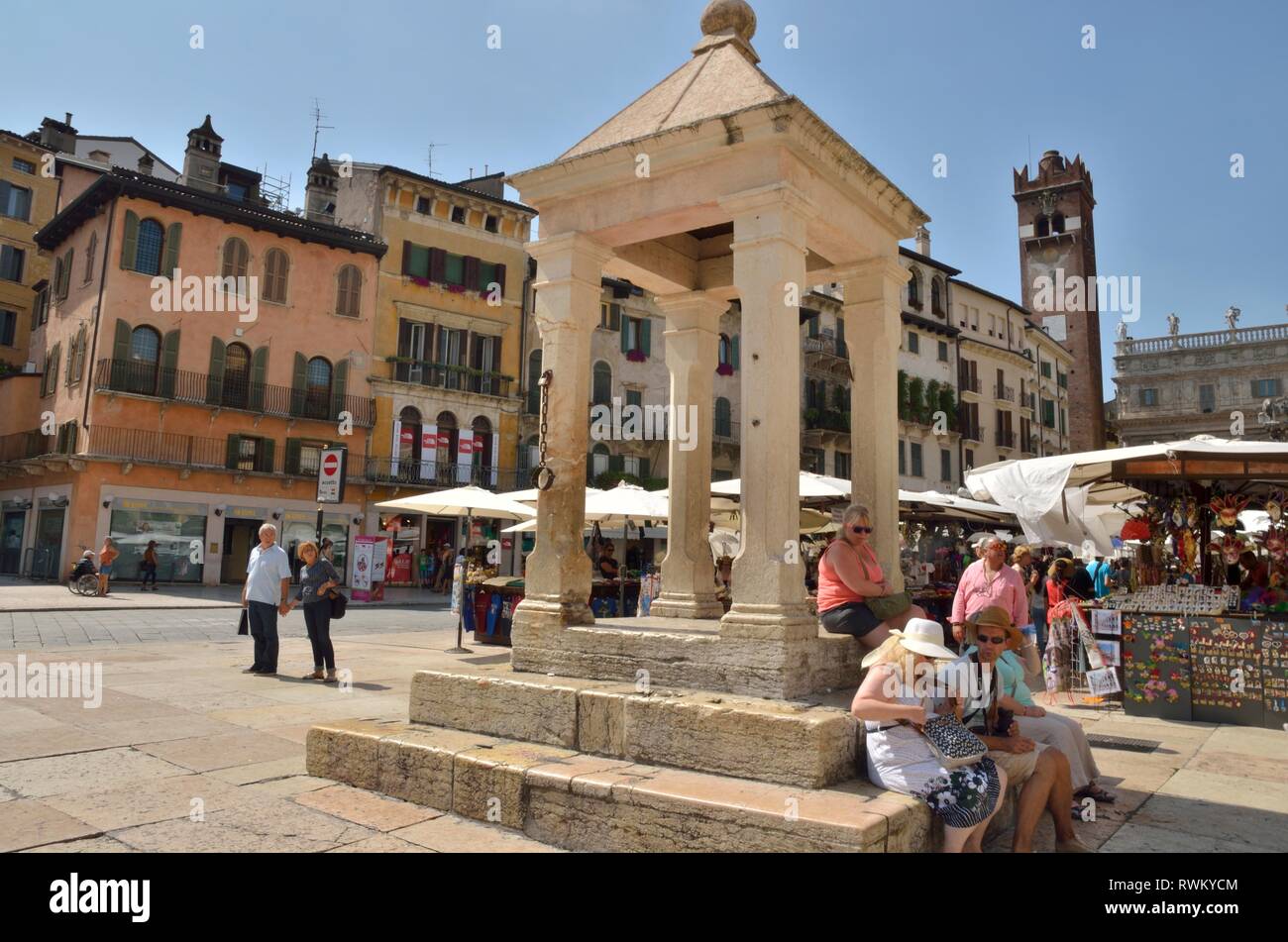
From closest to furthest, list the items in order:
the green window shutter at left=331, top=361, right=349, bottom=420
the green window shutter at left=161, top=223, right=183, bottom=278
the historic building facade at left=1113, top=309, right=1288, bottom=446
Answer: the green window shutter at left=161, top=223, right=183, bottom=278 → the green window shutter at left=331, top=361, right=349, bottom=420 → the historic building facade at left=1113, top=309, right=1288, bottom=446

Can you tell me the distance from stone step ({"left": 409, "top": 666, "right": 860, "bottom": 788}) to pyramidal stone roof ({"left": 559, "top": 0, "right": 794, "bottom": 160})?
346 centimetres

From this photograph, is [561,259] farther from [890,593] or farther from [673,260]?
[890,593]

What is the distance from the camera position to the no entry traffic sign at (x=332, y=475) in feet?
47.0

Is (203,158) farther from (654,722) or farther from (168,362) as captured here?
(654,722)

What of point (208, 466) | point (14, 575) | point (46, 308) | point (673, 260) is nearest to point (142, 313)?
point (208, 466)

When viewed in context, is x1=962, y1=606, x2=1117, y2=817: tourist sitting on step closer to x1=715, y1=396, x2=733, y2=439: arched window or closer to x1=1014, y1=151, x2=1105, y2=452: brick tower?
x1=715, y1=396, x2=733, y2=439: arched window

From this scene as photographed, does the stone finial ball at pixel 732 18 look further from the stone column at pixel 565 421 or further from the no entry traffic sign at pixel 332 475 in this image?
the no entry traffic sign at pixel 332 475

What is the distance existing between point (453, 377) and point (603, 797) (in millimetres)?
30970

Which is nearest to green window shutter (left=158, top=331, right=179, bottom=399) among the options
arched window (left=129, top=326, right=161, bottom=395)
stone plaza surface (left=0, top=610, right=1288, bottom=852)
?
arched window (left=129, top=326, right=161, bottom=395)

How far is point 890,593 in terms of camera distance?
5.38 meters

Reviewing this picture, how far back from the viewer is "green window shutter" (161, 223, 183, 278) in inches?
1103

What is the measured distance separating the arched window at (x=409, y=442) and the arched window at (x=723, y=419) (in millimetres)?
12876

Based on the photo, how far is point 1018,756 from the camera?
4398 mm
